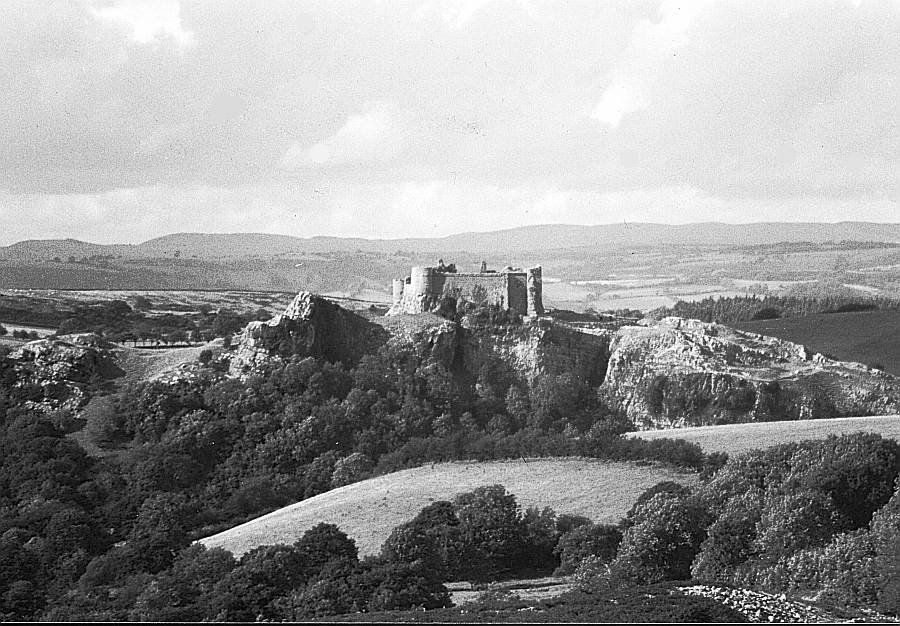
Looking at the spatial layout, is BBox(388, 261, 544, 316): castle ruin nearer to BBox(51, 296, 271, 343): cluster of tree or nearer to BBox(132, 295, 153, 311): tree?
BBox(51, 296, 271, 343): cluster of tree

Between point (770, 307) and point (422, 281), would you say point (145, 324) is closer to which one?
point (422, 281)

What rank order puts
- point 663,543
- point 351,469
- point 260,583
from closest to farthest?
point 260,583 → point 663,543 → point 351,469

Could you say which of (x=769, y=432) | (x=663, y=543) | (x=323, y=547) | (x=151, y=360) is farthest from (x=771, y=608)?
(x=151, y=360)

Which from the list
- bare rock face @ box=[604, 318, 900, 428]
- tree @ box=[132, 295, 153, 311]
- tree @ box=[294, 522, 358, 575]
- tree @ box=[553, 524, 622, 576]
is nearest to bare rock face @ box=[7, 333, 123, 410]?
tree @ box=[294, 522, 358, 575]

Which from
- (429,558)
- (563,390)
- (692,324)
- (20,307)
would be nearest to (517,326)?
(563,390)

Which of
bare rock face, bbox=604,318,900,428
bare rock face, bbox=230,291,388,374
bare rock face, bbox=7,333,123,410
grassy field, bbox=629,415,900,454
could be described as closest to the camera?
grassy field, bbox=629,415,900,454

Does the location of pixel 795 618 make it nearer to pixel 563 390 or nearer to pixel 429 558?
pixel 429 558
